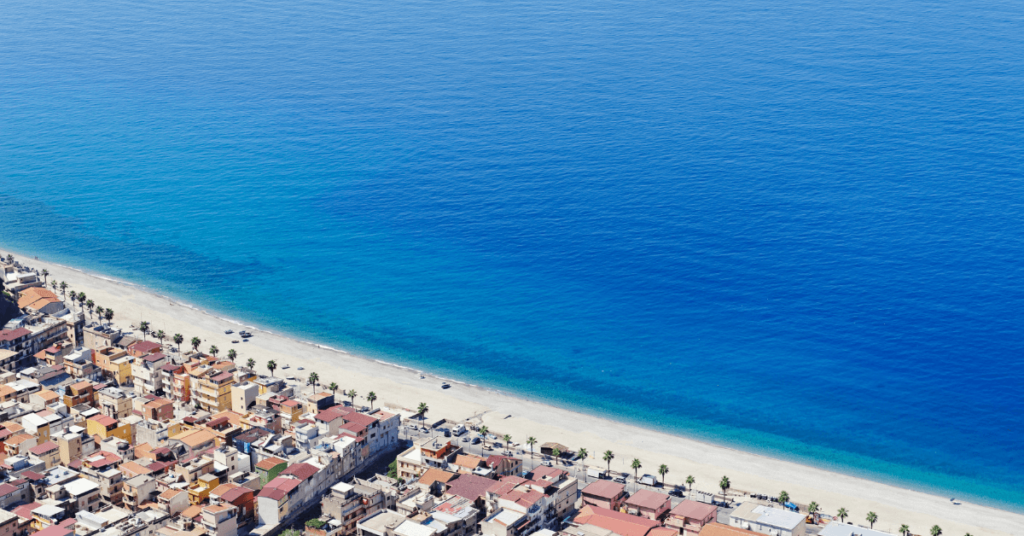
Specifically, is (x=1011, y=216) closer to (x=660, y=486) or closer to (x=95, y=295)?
(x=660, y=486)

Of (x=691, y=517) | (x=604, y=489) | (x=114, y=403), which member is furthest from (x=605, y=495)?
(x=114, y=403)

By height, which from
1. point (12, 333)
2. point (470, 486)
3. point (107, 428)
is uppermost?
point (12, 333)

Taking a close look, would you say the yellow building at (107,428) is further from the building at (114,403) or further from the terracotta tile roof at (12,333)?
the terracotta tile roof at (12,333)

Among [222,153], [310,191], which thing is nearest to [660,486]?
[310,191]

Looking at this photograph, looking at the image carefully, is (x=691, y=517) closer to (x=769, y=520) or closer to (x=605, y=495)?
(x=769, y=520)

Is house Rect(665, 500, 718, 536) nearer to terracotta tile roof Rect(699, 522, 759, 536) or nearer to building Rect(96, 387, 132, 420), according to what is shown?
terracotta tile roof Rect(699, 522, 759, 536)

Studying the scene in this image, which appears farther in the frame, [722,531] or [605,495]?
[605,495]

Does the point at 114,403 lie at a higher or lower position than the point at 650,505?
lower
